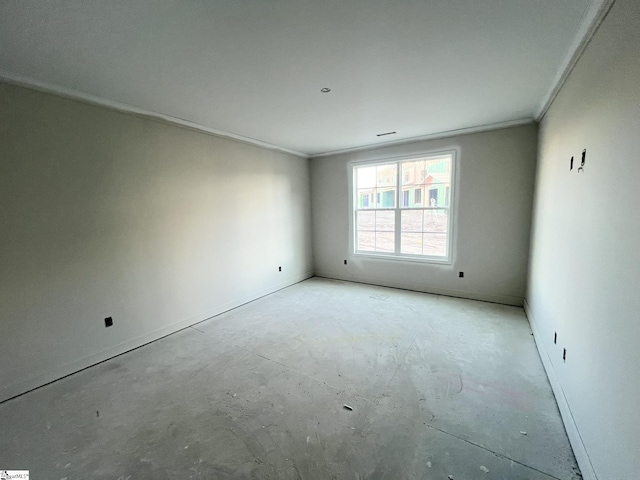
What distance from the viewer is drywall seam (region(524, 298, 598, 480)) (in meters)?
1.35

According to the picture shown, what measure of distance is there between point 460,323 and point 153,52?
13.0 feet

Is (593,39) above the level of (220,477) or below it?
above

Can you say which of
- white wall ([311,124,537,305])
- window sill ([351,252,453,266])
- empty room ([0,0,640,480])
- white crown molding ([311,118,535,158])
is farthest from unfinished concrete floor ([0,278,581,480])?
white crown molding ([311,118,535,158])

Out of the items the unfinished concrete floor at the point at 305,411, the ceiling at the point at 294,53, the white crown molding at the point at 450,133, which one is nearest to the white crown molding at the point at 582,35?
the ceiling at the point at 294,53

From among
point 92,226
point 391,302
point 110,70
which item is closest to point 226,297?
point 92,226

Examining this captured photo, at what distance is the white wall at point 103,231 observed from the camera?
6.93 feet

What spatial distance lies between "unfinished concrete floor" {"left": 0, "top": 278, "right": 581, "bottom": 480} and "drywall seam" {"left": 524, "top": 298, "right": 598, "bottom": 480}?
0.05 metres

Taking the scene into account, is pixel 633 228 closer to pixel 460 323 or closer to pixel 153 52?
pixel 460 323

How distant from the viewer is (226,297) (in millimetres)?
3824

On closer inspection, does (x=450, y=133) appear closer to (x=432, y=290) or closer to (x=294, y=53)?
(x=432, y=290)

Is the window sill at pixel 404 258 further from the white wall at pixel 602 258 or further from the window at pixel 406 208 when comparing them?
the white wall at pixel 602 258

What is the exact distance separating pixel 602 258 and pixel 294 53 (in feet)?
7.27

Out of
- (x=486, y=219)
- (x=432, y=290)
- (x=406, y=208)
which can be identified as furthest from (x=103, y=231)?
(x=486, y=219)

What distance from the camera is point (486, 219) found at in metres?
3.85
